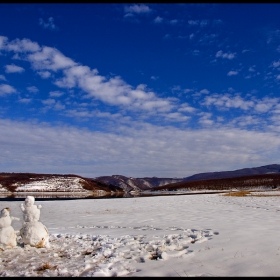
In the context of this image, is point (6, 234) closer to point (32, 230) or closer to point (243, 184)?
point (32, 230)

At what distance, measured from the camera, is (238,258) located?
6.55 m

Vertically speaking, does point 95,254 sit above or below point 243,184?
above

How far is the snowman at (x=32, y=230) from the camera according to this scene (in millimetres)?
8438

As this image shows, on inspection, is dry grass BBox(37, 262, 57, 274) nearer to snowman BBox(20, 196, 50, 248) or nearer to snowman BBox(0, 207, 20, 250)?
snowman BBox(20, 196, 50, 248)

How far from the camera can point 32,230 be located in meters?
8.56

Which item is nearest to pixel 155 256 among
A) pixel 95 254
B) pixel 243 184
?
pixel 95 254

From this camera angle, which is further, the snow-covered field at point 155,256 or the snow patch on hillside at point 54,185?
the snow patch on hillside at point 54,185

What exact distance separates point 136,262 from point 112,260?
64 centimetres

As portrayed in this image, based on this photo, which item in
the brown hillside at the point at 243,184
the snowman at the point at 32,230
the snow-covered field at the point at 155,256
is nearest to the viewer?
the snow-covered field at the point at 155,256

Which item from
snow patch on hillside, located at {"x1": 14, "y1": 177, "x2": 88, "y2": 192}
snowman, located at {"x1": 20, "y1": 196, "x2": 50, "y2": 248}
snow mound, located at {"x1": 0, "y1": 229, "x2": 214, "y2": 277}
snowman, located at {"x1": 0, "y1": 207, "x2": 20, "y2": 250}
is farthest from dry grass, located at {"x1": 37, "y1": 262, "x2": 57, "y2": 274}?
snow patch on hillside, located at {"x1": 14, "y1": 177, "x2": 88, "y2": 192}

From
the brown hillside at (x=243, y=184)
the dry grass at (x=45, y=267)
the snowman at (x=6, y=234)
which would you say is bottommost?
the brown hillside at (x=243, y=184)

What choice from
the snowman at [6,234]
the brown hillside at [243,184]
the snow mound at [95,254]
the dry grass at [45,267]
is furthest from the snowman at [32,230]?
the brown hillside at [243,184]

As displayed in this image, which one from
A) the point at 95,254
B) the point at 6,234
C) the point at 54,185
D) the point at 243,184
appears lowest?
the point at 243,184

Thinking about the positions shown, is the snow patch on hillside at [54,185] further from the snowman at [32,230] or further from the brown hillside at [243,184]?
the snowman at [32,230]
